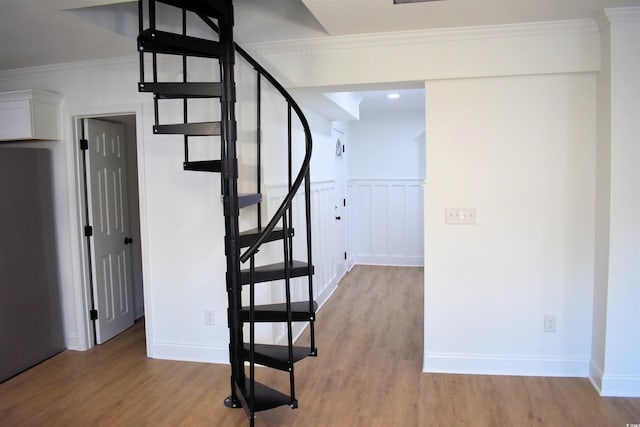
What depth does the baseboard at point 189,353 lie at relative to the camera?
3570 mm

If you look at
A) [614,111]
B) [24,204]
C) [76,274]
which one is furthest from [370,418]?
[24,204]

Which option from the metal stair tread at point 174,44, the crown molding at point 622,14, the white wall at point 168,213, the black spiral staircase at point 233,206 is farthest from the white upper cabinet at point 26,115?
the crown molding at point 622,14

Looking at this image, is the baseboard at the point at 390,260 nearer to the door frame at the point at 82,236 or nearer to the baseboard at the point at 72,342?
the door frame at the point at 82,236

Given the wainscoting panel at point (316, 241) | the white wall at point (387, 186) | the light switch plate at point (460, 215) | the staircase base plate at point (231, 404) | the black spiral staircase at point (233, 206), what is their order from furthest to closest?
the white wall at point (387, 186), the wainscoting panel at point (316, 241), the light switch plate at point (460, 215), the staircase base plate at point (231, 404), the black spiral staircase at point (233, 206)

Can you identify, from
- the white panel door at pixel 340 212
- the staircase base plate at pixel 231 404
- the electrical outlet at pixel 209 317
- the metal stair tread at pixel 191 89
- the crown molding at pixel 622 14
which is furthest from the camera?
the white panel door at pixel 340 212

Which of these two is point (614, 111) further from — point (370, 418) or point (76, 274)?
point (76, 274)

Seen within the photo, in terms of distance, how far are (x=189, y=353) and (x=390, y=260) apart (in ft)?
13.1

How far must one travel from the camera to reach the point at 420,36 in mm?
3105

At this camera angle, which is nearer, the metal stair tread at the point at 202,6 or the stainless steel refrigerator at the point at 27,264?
the metal stair tread at the point at 202,6

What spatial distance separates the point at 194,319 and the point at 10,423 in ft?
4.25

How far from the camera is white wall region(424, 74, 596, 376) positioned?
10.1 ft

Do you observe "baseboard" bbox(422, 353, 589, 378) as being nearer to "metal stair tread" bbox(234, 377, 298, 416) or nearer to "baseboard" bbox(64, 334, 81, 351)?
"metal stair tread" bbox(234, 377, 298, 416)

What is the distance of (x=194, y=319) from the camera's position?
11.8 ft

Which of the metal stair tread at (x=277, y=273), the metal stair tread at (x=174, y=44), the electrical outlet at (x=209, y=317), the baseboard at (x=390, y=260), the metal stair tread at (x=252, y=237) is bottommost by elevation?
the baseboard at (x=390, y=260)
